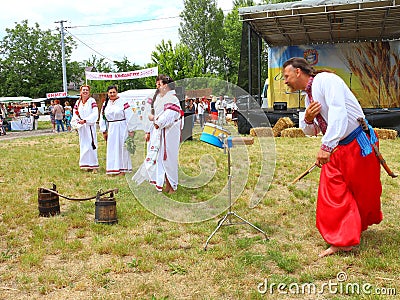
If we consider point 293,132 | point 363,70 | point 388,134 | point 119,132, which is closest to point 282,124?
point 293,132

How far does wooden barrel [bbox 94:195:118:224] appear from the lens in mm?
4805

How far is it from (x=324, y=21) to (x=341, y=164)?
40.6 feet

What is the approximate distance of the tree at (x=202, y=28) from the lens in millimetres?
49312

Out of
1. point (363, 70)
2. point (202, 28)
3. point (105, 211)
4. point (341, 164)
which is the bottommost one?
point (105, 211)

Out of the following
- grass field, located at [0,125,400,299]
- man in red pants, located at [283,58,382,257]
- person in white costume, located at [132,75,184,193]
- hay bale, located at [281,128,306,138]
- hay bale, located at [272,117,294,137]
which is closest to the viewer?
grass field, located at [0,125,400,299]

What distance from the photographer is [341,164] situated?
3.68 metres

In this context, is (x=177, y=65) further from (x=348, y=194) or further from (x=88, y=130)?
(x=348, y=194)

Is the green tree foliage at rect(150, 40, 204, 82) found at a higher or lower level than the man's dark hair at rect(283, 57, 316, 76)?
higher

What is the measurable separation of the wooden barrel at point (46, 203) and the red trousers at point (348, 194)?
11.0 ft

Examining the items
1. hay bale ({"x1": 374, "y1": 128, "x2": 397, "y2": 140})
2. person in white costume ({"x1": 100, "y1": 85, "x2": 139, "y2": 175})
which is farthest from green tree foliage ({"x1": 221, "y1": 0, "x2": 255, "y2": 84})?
person in white costume ({"x1": 100, "y1": 85, "x2": 139, "y2": 175})

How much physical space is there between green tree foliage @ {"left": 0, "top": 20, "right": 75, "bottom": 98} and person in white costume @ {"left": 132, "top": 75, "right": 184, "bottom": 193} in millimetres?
44921

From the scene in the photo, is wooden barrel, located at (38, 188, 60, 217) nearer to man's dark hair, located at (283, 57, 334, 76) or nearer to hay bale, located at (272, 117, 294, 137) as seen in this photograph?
man's dark hair, located at (283, 57, 334, 76)

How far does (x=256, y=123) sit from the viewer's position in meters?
5.29

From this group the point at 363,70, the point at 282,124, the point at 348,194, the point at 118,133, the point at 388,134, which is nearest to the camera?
the point at 348,194
